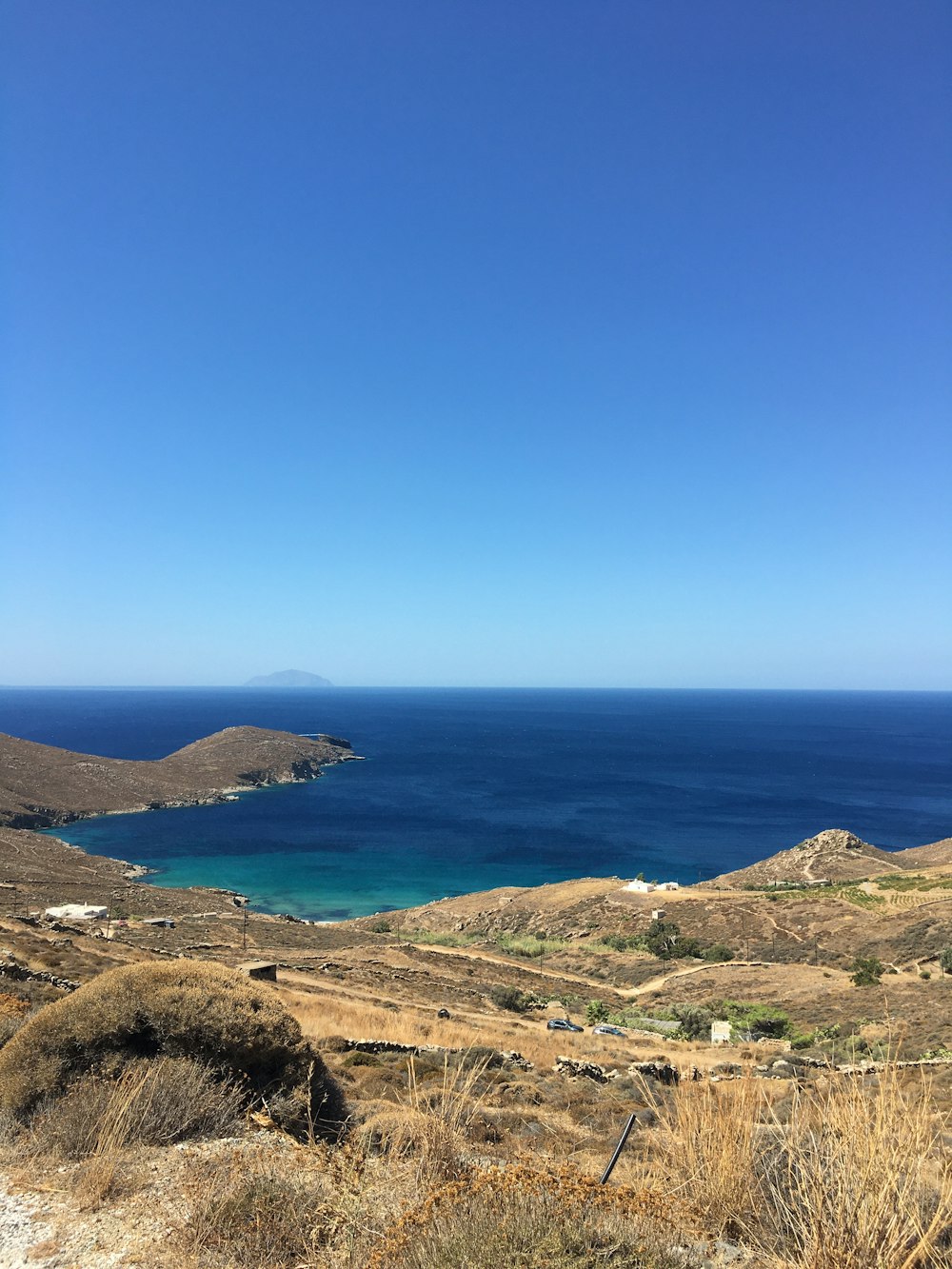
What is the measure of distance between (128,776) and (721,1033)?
98.0 m

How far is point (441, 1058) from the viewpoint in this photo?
12164 mm

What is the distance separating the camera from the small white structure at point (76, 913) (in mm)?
31891

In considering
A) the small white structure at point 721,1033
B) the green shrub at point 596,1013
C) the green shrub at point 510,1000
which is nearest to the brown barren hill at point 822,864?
the green shrub at point 596,1013

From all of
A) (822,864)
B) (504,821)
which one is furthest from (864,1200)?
(504,821)

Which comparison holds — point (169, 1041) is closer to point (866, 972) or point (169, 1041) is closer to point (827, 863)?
point (866, 972)

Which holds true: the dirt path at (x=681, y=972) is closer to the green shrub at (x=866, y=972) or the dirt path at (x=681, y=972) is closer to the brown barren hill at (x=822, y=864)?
the green shrub at (x=866, y=972)

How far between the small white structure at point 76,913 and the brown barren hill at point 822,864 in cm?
4012

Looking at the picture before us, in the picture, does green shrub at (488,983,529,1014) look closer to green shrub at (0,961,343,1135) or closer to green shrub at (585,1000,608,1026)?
green shrub at (585,1000,608,1026)

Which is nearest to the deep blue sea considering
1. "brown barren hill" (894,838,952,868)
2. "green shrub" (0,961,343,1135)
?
"brown barren hill" (894,838,952,868)

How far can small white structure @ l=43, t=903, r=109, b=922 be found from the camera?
105 feet

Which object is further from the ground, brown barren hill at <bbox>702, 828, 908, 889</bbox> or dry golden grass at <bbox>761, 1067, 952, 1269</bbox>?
dry golden grass at <bbox>761, 1067, 952, 1269</bbox>

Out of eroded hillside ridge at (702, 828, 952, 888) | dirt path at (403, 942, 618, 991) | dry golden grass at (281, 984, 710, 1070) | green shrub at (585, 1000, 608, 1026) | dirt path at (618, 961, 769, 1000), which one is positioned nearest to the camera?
dry golden grass at (281, 984, 710, 1070)

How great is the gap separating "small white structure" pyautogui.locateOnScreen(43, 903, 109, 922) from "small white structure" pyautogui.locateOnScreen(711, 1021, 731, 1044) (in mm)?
27219

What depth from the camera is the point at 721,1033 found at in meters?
20.8
